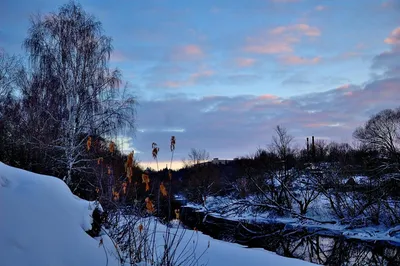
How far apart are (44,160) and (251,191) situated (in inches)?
617

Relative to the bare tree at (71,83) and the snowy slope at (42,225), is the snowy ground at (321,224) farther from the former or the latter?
the snowy slope at (42,225)

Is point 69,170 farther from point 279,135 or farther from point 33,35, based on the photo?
point 279,135

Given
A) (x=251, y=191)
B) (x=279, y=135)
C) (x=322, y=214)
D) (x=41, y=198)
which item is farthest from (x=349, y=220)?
(x=41, y=198)

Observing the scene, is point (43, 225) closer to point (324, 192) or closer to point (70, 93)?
point (70, 93)

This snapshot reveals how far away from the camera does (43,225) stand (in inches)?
119

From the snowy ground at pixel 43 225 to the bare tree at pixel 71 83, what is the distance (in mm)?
11991

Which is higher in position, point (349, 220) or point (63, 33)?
point (63, 33)

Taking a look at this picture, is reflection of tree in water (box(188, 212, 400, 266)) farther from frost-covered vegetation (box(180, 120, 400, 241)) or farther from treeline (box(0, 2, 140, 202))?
treeline (box(0, 2, 140, 202))

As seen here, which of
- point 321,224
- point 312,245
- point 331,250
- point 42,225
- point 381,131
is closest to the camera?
point 42,225

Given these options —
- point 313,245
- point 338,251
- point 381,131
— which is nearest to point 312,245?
point 313,245

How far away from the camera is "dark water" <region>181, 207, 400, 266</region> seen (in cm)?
1073

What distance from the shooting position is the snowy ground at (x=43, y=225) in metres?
2.81

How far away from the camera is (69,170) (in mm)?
13438

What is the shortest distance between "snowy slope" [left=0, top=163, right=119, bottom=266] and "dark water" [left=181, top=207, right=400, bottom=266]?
844 cm
